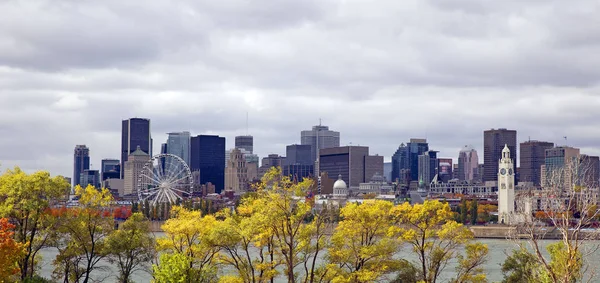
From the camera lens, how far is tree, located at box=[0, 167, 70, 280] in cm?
4812

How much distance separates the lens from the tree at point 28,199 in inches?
1895

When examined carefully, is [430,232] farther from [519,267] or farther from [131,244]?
[131,244]

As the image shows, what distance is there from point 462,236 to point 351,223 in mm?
7077

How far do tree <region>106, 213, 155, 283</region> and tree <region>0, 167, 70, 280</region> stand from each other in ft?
13.2

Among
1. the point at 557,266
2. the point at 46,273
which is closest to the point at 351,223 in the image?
the point at 557,266

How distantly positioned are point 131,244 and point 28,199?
7244mm

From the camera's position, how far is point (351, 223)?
4794 cm

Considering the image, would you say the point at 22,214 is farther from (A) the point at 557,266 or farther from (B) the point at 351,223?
(A) the point at 557,266

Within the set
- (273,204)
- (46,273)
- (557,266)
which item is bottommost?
(46,273)

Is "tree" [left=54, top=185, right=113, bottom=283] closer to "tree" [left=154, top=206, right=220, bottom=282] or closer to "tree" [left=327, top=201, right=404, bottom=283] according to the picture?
"tree" [left=154, top=206, right=220, bottom=282]

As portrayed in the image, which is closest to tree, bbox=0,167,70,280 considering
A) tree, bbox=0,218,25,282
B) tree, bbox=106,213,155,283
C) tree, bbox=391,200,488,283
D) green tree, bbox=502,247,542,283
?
tree, bbox=106,213,155,283

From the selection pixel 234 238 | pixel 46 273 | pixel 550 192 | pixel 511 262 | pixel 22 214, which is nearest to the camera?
pixel 550 192

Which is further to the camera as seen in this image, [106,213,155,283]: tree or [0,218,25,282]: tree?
[106,213,155,283]: tree

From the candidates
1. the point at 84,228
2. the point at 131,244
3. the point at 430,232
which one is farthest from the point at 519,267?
the point at 84,228
